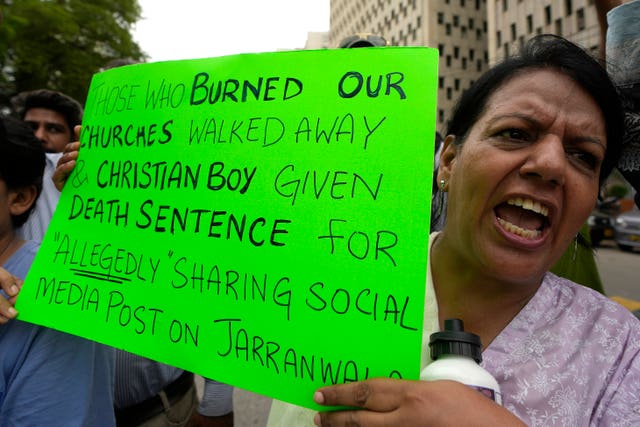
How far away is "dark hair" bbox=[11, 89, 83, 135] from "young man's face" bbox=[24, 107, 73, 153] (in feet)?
0.09

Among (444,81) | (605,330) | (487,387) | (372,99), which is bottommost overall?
(487,387)

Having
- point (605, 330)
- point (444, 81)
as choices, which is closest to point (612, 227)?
point (605, 330)

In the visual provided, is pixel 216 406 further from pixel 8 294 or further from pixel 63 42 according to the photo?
pixel 63 42

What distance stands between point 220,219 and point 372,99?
469mm

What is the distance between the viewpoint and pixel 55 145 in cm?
292

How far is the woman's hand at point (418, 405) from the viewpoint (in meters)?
0.68

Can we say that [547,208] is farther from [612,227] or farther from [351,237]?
[612,227]

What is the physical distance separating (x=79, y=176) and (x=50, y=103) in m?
2.07

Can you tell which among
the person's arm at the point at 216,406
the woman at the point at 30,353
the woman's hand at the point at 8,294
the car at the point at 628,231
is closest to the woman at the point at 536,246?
the woman at the point at 30,353

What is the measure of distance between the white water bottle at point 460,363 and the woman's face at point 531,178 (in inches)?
11.8

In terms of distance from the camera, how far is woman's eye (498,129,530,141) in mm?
1036

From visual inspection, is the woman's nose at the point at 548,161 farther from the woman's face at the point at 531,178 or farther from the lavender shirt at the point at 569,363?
the lavender shirt at the point at 569,363

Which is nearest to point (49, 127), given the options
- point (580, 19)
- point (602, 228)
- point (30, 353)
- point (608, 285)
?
point (30, 353)

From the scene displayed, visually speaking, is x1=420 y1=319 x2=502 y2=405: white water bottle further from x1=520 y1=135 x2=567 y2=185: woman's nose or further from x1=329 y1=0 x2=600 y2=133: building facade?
x1=329 y1=0 x2=600 y2=133: building facade
